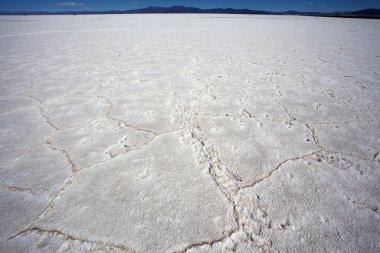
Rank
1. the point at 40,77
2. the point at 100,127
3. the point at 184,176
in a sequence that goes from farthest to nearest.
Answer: the point at 40,77 < the point at 100,127 < the point at 184,176

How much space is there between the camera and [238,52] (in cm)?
471

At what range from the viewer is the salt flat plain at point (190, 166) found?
2.92 feet

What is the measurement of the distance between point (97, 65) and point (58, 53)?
171cm

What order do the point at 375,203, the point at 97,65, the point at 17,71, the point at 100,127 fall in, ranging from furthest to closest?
the point at 97,65 < the point at 17,71 < the point at 100,127 < the point at 375,203

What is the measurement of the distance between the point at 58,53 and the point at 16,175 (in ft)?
14.1

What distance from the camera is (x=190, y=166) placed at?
1265 mm

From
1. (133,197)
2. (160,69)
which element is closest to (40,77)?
(160,69)

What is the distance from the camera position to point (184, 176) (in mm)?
1196

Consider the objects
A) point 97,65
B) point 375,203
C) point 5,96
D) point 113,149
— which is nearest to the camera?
point 375,203

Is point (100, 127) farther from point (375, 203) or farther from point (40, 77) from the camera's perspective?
point (40, 77)

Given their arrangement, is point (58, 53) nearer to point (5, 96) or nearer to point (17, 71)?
point (17, 71)

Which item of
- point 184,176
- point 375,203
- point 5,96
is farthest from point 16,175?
point 375,203

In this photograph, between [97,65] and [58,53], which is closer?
[97,65]

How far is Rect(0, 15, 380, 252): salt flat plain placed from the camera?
2.92 feet
